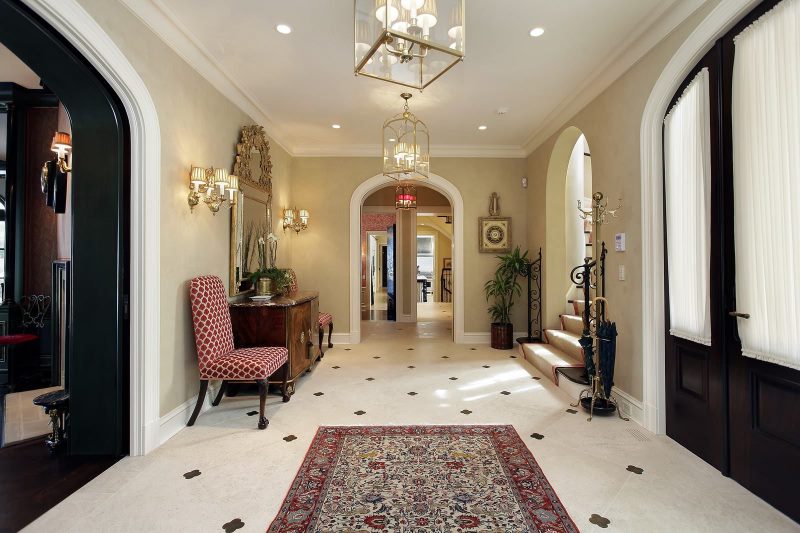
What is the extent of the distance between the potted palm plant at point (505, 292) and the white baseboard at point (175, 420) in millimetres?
4299

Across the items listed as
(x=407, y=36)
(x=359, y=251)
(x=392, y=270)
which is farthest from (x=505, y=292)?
(x=407, y=36)

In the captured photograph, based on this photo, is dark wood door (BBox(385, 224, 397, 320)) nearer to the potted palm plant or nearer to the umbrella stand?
the potted palm plant

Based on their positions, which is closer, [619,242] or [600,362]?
[600,362]

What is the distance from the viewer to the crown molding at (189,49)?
2742 millimetres

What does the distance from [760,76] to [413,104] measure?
324cm

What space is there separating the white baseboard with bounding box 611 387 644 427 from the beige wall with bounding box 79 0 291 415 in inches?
152

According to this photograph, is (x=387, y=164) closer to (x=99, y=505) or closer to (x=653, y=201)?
(x=653, y=201)

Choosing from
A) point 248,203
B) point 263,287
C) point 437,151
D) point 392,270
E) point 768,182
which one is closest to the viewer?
point 768,182

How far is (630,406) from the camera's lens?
3.37 meters

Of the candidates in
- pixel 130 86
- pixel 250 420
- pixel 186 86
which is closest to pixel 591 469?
pixel 250 420

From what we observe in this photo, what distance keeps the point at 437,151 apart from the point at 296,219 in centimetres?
260

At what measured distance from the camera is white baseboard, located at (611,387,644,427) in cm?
323

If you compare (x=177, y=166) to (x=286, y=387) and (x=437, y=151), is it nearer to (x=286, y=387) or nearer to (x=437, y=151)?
(x=286, y=387)

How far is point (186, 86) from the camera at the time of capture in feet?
10.8
